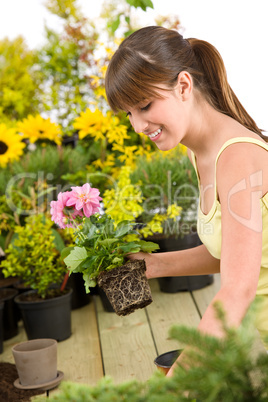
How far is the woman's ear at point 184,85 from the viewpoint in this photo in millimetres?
1465

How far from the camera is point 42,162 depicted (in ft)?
10.8

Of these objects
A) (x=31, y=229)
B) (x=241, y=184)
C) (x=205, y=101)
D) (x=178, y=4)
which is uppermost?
(x=178, y=4)

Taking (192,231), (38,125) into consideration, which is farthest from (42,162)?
(192,231)

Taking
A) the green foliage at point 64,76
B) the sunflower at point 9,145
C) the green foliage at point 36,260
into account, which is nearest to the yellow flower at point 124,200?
the green foliage at point 36,260

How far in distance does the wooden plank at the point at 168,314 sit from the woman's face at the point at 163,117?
1.28 metres

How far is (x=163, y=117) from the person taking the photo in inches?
56.2

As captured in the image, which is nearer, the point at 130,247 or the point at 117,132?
the point at 130,247

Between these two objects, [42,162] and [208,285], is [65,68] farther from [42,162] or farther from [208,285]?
[208,285]

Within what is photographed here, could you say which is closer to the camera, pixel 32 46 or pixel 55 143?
pixel 55 143

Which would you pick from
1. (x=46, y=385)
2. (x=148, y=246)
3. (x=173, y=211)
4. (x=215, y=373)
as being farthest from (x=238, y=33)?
(x=215, y=373)

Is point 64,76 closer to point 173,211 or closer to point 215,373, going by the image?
point 173,211

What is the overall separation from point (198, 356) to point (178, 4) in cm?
395

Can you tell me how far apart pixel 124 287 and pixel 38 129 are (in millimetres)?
2308

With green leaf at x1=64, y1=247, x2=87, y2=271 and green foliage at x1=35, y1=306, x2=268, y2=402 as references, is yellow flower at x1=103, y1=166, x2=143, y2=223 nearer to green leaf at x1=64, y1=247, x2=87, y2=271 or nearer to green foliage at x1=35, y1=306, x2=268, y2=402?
green leaf at x1=64, y1=247, x2=87, y2=271
